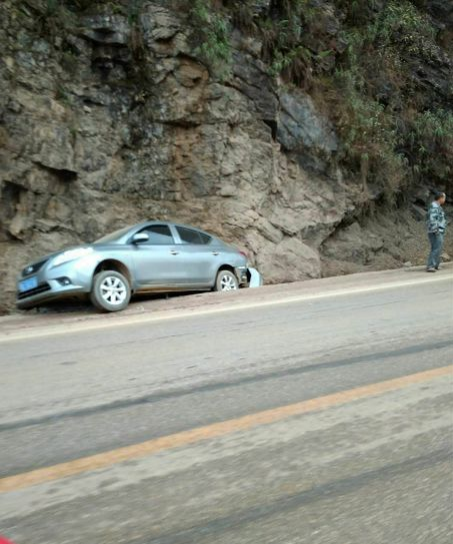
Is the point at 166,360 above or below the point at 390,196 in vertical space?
below

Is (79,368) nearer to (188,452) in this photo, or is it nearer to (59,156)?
(188,452)

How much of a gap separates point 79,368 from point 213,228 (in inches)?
390

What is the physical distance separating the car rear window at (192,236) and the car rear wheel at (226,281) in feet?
2.41

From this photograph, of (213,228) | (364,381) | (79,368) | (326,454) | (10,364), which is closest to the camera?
(326,454)

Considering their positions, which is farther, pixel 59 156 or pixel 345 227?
pixel 345 227

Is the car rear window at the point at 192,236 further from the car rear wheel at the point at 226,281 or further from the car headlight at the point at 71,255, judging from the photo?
the car headlight at the point at 71,255

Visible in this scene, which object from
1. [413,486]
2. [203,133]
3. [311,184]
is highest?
[203,133]

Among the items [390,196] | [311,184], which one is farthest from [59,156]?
[390,196]

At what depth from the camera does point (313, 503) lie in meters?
2.51

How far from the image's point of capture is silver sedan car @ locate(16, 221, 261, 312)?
9219 millimetres

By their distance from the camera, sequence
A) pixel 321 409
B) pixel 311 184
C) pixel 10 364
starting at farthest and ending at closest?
pixel 311 184, pixel 10 364, pixel 321 409

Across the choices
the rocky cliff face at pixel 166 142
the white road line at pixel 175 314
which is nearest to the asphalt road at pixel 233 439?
the white road line at pixel 175 314

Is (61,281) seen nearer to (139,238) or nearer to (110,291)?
(110,291)

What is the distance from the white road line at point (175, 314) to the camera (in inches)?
291
